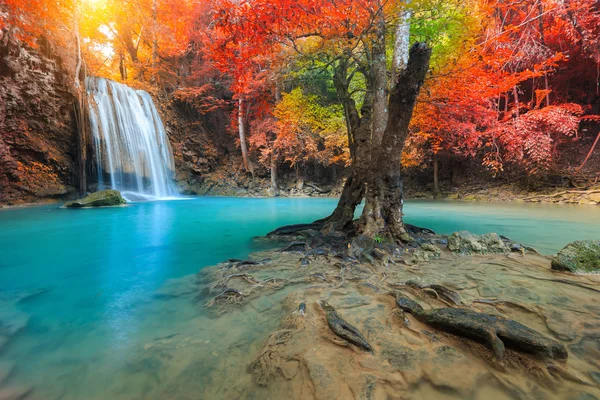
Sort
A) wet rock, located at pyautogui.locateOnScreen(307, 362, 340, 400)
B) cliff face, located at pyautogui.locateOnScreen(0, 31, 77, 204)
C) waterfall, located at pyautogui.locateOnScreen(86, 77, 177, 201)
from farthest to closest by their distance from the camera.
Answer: waterfall, located at pyautogui.locateOnScreen(86, 77, 177, 201) → cliff face, located at pyautogui.locateOnScreen(0, 31, 77, 204) → wet rock, located at pyautogui.locateOnScreen(307, 362, 340, 400)

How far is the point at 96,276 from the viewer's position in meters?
3.50

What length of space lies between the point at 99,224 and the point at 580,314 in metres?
9.99

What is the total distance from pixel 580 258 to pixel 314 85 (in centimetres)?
747

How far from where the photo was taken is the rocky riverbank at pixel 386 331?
1.41 m

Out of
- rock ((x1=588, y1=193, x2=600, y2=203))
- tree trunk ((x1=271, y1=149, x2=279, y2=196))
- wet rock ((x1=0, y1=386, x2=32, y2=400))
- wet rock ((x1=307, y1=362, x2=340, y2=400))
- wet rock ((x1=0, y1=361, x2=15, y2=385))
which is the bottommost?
wet rock ((x1=0, y1=386, x2=32, y2=400))

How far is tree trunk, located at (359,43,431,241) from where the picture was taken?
3.97m

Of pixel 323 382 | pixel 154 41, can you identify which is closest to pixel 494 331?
pixel 323 382

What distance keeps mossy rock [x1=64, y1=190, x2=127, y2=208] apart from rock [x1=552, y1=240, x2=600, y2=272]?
15147 mm

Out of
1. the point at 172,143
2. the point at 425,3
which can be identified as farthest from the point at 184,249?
the point at 172,143

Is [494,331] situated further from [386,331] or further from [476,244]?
[476,244]

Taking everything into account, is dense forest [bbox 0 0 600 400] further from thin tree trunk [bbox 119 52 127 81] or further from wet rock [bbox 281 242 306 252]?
thin tree trunk [bbox 119 52 127 81]

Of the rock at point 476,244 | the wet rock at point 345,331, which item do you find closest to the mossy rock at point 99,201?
the wet rock at point 345,331

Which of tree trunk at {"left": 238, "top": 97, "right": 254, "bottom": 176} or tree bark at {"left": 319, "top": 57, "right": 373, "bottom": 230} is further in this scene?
tree trunk at {"left": 238, "top": 97, "right": 254, "bottom": 176}

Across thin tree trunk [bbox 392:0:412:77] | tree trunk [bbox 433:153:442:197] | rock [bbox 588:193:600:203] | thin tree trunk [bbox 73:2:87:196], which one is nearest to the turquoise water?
thin tree trunk [bbox 392:0:412:77]
